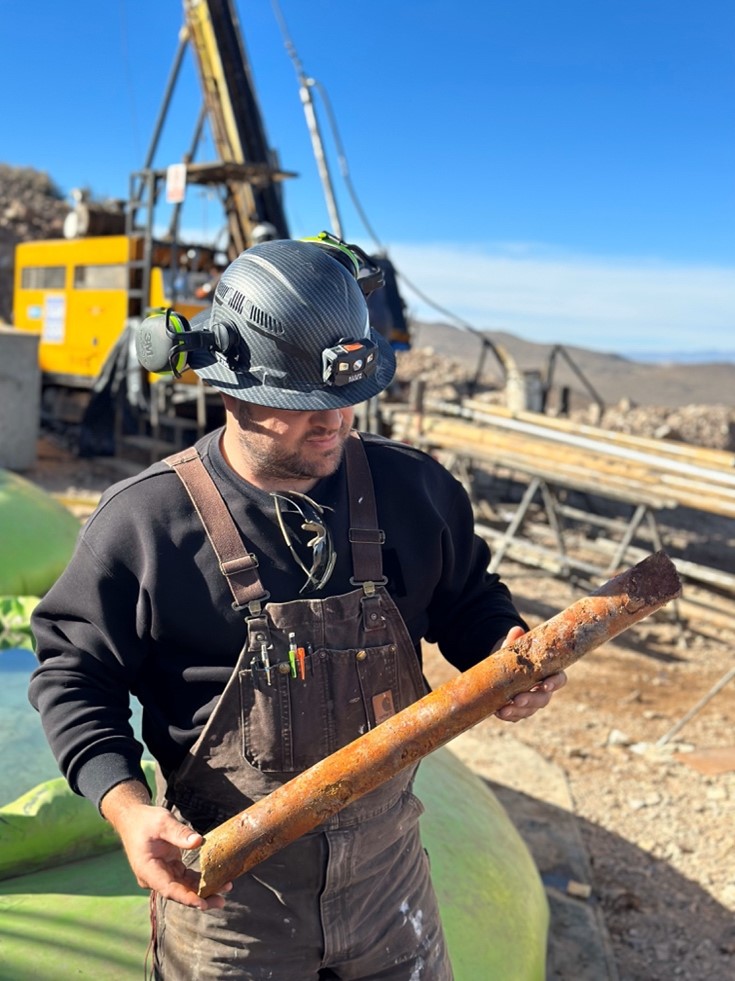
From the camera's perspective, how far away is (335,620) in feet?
5.42

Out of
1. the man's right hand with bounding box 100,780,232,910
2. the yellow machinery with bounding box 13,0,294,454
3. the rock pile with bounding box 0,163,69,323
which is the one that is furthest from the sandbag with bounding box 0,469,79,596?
the rock pile with bounding box 0,163,69,323

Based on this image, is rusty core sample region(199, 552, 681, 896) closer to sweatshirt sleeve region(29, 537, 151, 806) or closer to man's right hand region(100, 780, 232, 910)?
man's right hand region(100, 780, 232, 910)

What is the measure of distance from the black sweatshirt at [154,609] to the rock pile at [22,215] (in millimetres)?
22582

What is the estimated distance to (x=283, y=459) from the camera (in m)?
1.68

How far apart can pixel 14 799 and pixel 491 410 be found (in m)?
7.23

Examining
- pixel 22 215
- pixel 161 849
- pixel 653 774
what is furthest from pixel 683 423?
pixel 22 215

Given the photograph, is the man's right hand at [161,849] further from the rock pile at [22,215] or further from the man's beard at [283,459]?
the rock pile at [22,215]

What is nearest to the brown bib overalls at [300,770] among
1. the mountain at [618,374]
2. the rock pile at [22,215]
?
the rock pile at [22,215]

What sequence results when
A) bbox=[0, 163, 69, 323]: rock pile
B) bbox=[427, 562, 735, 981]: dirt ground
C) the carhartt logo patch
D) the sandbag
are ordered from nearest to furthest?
the carhartt logo patch, bbox=[427, 562, 735, 981]: dirt ground, the sandbag, bbox=[0, 163, 69, 323]: rock pile

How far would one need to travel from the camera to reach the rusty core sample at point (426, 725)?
A: 149 cm

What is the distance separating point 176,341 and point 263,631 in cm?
55

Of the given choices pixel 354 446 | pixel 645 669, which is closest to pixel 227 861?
pixel 354 446

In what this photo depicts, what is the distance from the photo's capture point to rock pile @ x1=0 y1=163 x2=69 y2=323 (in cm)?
2308

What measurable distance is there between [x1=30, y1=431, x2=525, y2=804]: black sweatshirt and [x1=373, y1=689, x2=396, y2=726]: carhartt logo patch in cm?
17
